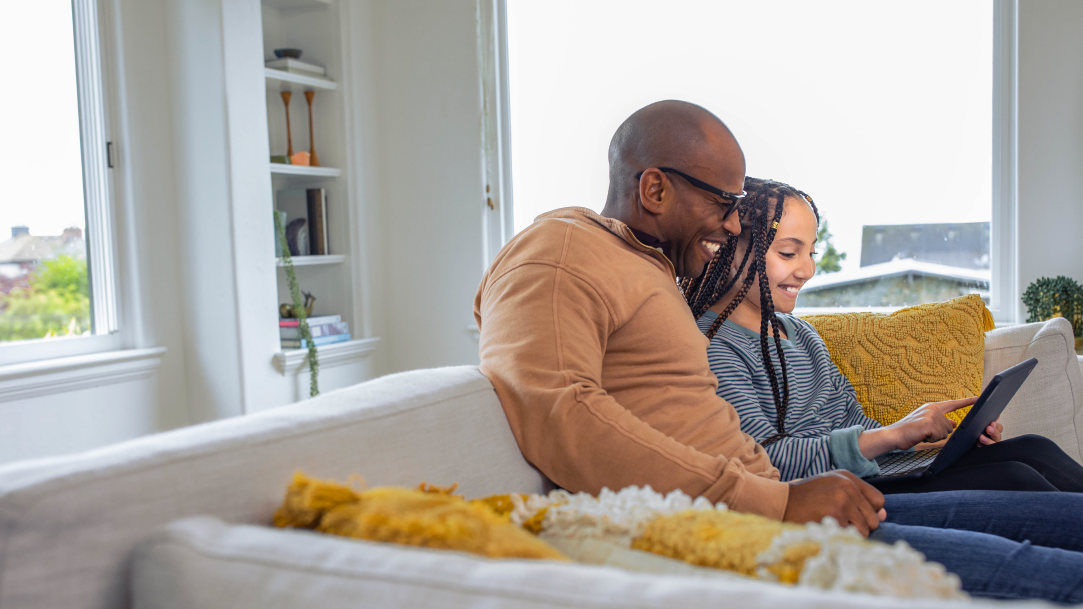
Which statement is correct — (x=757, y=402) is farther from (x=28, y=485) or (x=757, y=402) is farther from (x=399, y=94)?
(x=399, y=94)

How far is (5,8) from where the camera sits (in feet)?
8.29

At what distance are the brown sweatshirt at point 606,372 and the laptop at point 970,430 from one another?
370 millimetres

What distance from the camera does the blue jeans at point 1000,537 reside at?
0.82 m

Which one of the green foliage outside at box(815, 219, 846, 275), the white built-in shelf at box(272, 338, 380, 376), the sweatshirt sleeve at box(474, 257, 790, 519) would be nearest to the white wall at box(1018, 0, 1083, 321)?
the green foliage outside at box(815, 219, 846, 275)

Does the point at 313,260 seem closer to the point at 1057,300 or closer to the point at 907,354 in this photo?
the point at 907,354

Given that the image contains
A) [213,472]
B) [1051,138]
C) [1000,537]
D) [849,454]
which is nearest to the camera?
[213,472]

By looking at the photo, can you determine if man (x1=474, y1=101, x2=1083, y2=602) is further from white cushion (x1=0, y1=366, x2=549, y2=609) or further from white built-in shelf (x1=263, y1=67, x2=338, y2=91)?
white built-in shelf (x1=263, y1=67, x2=338, y2=91)

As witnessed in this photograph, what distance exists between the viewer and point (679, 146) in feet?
4.44

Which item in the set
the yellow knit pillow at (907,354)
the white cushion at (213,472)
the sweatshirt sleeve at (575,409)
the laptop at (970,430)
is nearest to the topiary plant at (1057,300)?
the yellow knit pillow at (907,354)

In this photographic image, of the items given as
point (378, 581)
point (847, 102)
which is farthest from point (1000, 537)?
point (847, 102)

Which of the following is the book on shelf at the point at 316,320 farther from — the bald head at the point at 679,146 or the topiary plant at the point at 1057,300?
the topiary plant at the point at 1057,300

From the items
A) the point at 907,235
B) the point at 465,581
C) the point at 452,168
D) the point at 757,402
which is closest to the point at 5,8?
the point at 452,168

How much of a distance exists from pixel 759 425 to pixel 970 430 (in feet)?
1.20

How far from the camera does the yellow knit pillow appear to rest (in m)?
1.76
